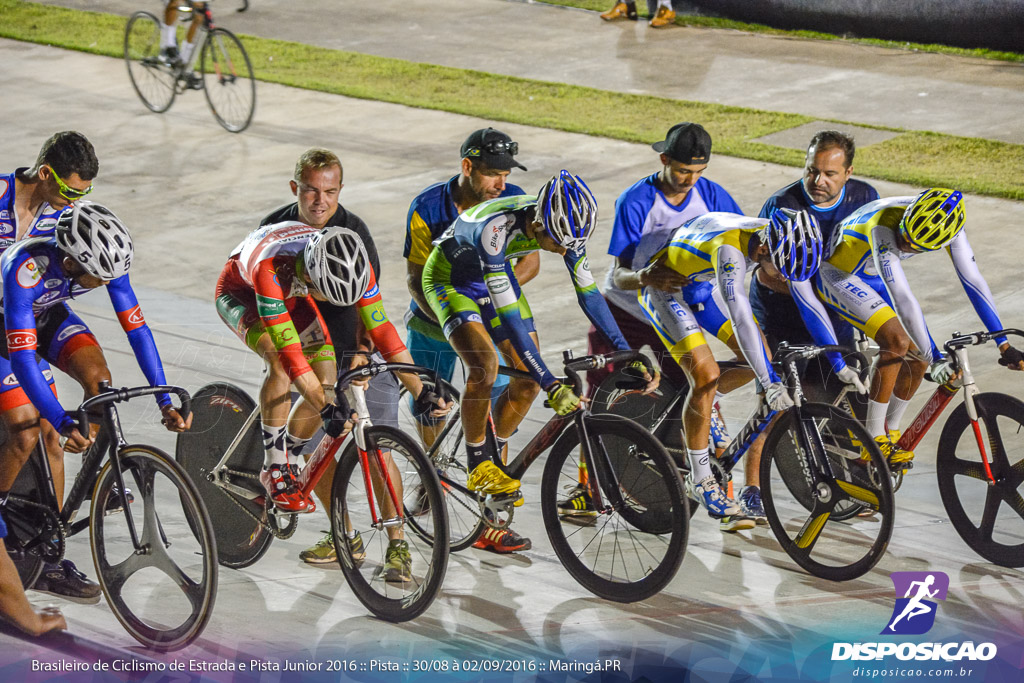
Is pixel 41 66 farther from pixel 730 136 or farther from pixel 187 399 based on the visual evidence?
pixel 187 399

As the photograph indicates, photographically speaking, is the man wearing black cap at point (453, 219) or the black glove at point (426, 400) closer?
the black glove at point (426, 400)

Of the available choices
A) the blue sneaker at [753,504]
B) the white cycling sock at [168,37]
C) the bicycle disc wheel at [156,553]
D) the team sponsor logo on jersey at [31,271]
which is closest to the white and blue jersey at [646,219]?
the blue sneaker at [753,504]

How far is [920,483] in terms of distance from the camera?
590cm

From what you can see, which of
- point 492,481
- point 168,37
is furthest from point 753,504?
point 168,37

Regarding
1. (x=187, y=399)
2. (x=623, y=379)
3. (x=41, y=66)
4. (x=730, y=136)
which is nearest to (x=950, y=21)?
(x=730, y=136)

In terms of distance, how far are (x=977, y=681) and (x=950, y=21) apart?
1169 centimetres

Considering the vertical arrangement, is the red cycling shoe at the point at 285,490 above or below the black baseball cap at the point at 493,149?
below

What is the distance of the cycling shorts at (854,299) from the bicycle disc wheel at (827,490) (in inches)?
19.3

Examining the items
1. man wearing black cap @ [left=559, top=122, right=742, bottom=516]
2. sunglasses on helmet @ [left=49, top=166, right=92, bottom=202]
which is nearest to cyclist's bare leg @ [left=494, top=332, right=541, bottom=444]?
man wearing black cap @ [left=559, top=122, right=742, bottom=516]

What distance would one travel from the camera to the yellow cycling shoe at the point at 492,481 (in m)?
5.08

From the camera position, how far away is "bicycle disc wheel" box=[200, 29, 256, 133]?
12.3 m

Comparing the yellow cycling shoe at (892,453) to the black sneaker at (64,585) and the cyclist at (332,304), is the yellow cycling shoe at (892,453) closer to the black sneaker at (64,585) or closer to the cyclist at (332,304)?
the cyclist at (332,304)

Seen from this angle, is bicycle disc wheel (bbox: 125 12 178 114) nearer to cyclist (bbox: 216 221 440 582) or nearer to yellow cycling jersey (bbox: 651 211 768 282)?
cyclist (bbox: 216 221 440 582)

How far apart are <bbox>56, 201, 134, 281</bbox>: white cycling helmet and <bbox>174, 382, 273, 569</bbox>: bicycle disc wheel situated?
2.48ft
